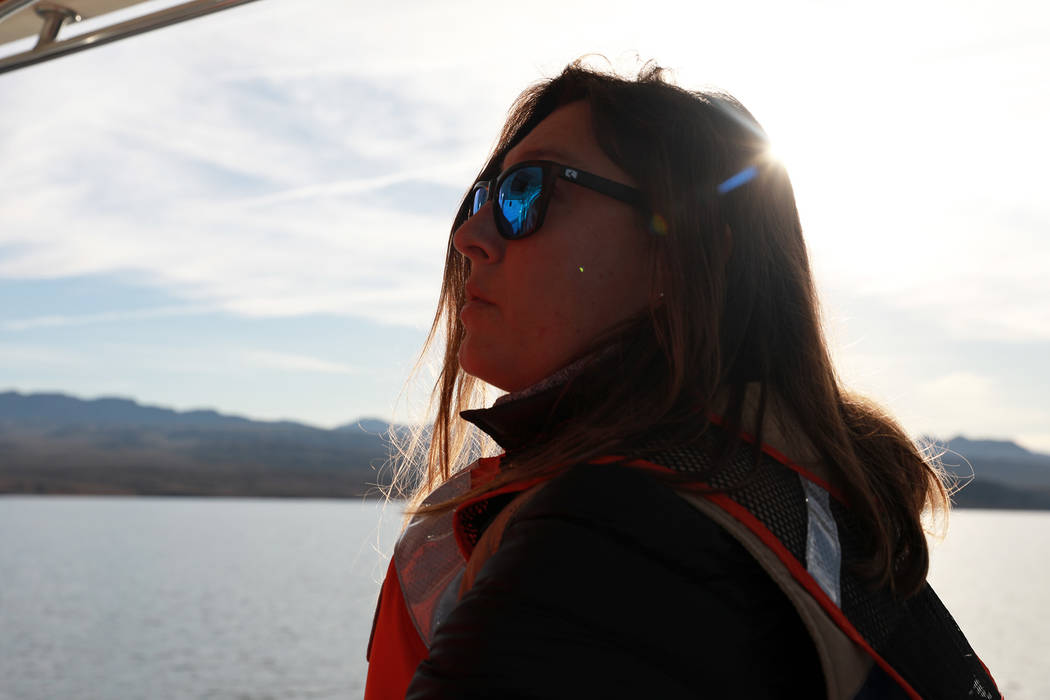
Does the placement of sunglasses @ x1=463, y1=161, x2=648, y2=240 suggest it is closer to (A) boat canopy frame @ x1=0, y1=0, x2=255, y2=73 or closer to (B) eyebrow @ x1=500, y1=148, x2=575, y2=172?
(B) eyebrow @ x1=500, y1=148, x2=575, y2=172

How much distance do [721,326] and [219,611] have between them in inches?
2223

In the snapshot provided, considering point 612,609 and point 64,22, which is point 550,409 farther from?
point 64,22

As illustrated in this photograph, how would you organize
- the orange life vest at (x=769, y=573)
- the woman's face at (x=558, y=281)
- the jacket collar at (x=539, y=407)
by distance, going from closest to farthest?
the orange life vest at (x=769, y=573) < the jacket collar at (x=539, y=407) < the woman's face at (x=558, y=281)

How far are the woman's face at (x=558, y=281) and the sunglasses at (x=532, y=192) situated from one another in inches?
0.4

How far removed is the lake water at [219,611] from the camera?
126 feet

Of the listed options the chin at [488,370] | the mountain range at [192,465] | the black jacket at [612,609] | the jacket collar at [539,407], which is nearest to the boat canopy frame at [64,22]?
the chin at [488,370]

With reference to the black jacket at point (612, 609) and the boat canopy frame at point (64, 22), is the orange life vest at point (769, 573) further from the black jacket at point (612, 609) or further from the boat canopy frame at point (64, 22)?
the boat canopy frame at point (64, 22)

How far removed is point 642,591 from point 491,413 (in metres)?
0.46

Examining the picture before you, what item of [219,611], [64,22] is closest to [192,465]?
[219,611]

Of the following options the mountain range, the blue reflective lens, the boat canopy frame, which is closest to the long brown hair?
the blue reflective lens

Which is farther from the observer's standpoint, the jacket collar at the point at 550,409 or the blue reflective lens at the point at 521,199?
the blue reflective lens at the point at 521,199

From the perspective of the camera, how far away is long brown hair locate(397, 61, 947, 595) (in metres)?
1.09

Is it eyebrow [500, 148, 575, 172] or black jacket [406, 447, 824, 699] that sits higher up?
eyebrow [500, 148, 575, 172]

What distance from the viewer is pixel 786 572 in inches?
34.8
